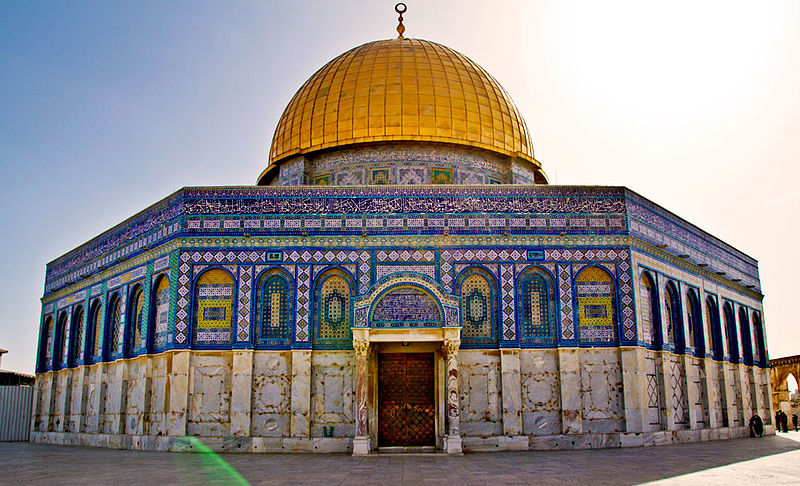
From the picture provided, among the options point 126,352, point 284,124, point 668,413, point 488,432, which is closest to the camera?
point 488,432

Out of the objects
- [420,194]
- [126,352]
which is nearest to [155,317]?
[126,352]

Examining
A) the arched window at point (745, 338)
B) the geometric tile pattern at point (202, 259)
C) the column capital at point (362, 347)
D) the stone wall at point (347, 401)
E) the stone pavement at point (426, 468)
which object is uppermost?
the geometric tile pattern at point (202, 259)

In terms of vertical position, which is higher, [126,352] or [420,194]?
[420,194]

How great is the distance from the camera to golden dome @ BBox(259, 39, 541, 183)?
21.0m

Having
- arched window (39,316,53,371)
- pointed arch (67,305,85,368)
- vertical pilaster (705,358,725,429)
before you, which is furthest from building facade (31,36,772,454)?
arched window (39,316,53,371)

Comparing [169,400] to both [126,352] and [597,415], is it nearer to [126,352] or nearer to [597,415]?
[126,352]

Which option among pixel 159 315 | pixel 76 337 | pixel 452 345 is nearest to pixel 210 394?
pixel 159 315

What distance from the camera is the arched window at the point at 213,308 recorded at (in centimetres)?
1694

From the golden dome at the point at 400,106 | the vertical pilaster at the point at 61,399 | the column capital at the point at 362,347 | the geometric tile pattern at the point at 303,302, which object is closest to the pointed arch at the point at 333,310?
the geometric tile pattern at the point at 303,302

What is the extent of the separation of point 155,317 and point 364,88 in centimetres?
904

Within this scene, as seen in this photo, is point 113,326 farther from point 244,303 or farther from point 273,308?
point 273,308

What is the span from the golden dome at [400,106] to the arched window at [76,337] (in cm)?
716

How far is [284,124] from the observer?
2303 cm

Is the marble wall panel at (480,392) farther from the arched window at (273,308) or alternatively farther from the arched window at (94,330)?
the arched window at (94,330)
